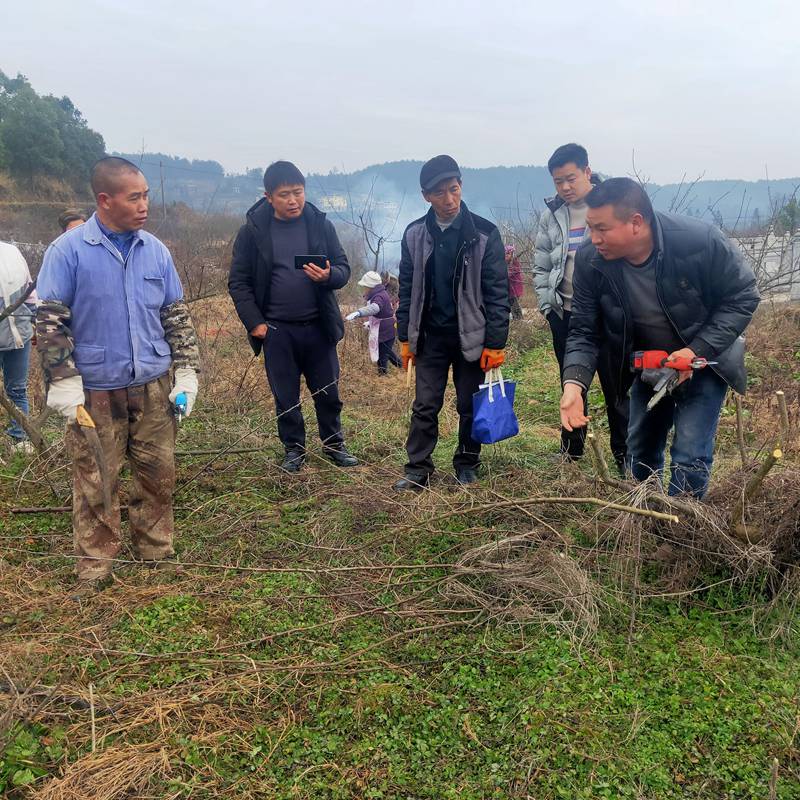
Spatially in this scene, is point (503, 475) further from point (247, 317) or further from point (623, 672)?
point (247, 317)

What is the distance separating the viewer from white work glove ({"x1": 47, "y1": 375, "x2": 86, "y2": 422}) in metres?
2.69

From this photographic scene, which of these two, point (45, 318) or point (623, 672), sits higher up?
point (45, 318)

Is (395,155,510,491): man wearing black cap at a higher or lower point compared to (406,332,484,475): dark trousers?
higher

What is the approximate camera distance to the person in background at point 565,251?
4.00 meters

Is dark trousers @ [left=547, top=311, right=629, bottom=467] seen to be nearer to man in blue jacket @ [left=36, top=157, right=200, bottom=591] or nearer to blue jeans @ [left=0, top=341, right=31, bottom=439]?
man in blue jacket @ [left=36, top=157, right=200, bottom=591]

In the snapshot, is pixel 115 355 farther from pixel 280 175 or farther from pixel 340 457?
pixel 340 457

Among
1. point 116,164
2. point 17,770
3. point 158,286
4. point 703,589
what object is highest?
point 116,164

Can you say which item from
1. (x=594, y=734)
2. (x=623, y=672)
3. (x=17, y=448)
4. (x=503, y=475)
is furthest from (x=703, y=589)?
(x=17, y=448)

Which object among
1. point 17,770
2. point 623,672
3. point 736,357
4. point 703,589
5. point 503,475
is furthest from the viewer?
point 503,475

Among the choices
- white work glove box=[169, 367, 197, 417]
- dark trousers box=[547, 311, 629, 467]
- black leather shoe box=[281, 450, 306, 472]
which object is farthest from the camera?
black leather shoe box=[281, 450, 306, 472]

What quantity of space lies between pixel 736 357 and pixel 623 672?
1.50 metres

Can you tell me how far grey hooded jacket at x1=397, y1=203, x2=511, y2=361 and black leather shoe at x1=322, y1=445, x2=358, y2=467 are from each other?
1120mm

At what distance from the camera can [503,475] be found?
390cm

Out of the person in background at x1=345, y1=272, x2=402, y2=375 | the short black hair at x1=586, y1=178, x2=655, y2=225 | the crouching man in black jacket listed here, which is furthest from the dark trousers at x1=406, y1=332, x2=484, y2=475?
the person in background at x1=345, y1=272, x2=402, y2=375
